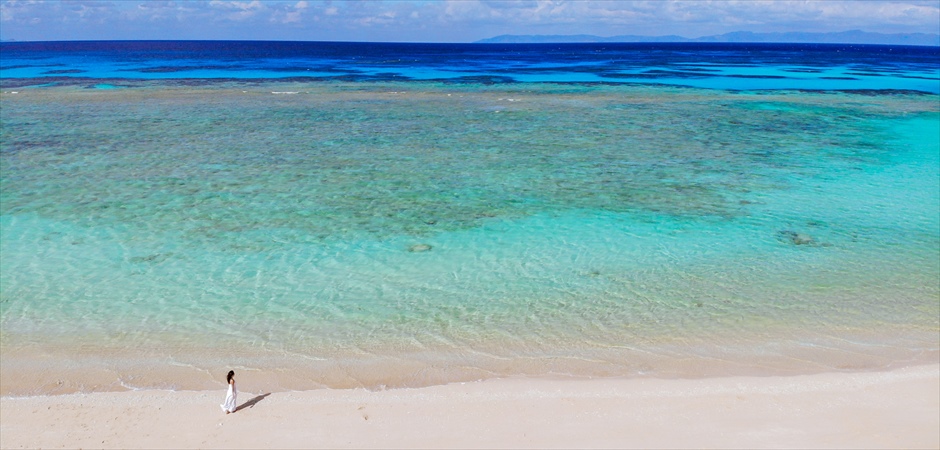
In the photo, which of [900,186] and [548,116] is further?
[548,116]

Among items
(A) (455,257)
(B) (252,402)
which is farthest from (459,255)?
(B) (252,402)

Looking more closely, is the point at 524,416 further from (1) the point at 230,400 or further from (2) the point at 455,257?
(2) the point at 455,257

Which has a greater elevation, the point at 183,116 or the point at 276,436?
the point at 183,116

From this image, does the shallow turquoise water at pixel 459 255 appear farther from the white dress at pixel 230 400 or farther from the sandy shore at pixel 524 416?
the white dress at pixel 230 400

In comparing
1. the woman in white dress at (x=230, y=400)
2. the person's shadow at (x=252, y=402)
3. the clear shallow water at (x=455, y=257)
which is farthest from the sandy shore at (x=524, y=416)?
the clear shallow water at (x=455, y=257)

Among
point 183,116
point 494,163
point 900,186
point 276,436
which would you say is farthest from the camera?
point 183,116

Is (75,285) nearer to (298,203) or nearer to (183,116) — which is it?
(298,203)

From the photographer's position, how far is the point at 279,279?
40.3ft

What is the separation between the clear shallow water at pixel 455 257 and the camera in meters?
9.83

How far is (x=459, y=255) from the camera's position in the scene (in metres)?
13.5

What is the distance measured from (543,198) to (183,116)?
22.0 m

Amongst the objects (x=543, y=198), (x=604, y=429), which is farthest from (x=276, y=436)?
(x=543, y=198)

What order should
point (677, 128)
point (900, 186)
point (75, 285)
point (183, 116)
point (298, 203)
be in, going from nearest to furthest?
point (75, 285)
point (298, 203)
point (900, 186)
point (677, 128)
point (183, 116)

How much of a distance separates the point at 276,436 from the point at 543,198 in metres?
10.8
